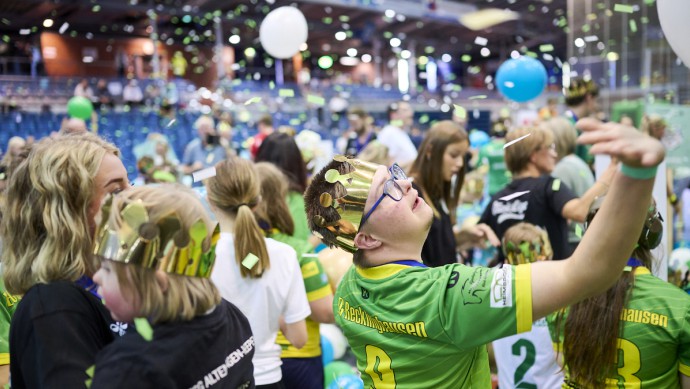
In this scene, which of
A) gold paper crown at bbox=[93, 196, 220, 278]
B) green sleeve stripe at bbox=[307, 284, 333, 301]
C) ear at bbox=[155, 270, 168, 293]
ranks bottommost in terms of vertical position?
green sleeve stripe at bbox=[307, 284, 333, 301]

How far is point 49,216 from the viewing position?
1480mm

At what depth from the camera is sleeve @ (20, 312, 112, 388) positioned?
126 centimetres

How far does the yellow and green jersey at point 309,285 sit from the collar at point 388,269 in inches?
41.2

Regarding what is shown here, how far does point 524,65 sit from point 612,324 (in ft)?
10.4

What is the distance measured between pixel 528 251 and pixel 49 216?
2059 millimetres

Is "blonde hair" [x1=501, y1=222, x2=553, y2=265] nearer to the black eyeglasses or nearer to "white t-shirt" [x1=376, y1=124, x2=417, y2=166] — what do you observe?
the black eyeglasses

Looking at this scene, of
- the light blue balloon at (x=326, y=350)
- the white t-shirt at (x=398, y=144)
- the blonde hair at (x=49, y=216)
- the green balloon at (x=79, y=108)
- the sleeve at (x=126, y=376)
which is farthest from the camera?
the green balloon at (x=79, y=108)

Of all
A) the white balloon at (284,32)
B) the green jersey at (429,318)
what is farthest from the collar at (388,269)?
the white balloon at (284,32)

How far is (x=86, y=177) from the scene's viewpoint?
5.07ft

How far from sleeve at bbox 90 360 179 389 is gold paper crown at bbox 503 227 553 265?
199 cm

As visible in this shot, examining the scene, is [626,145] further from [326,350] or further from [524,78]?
[524,78]

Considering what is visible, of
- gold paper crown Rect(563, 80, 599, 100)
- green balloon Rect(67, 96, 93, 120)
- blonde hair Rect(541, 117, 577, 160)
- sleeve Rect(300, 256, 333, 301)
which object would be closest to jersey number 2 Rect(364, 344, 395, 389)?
sleeve Rect(300, 256, 333, 301)

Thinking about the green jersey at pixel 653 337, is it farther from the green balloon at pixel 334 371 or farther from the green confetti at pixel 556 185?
the green balloon at pixel 334 371

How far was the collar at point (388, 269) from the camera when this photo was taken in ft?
5.10
